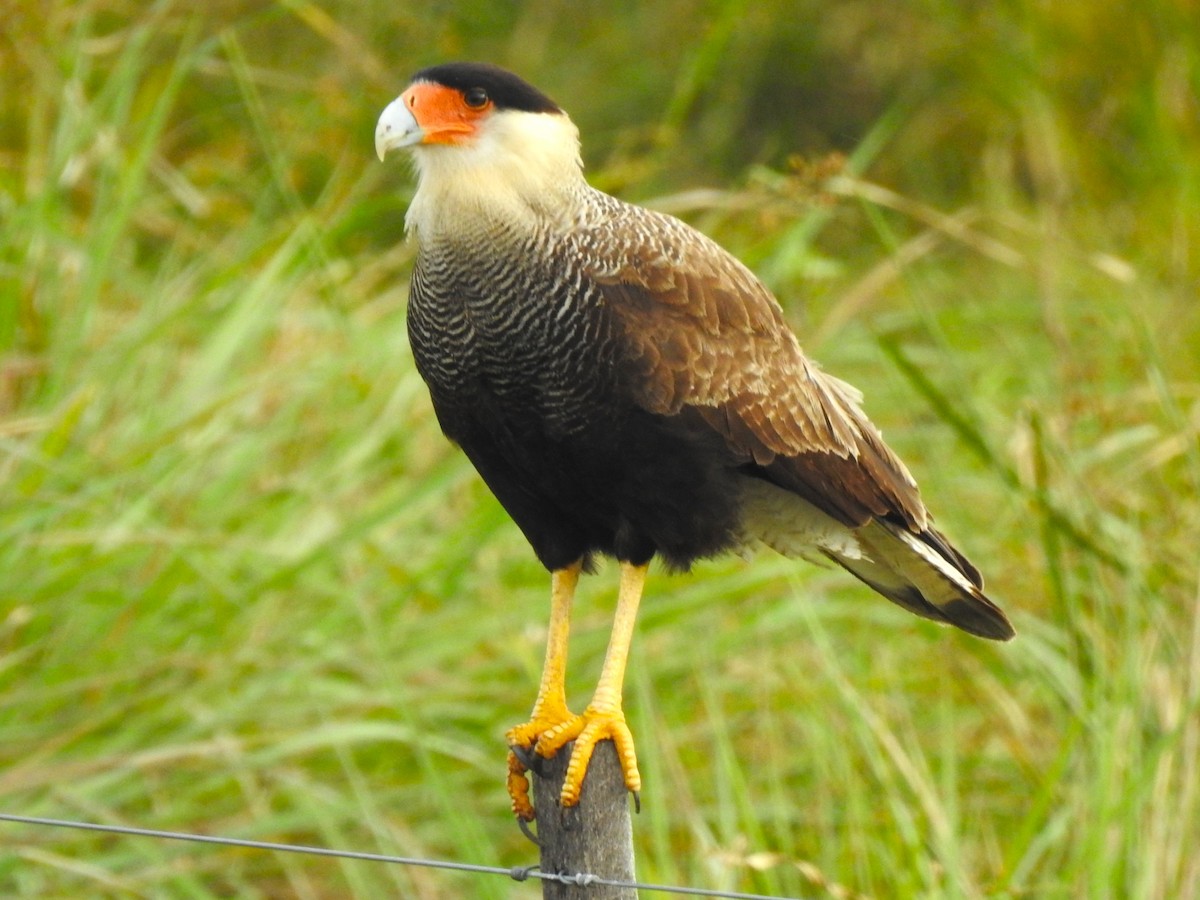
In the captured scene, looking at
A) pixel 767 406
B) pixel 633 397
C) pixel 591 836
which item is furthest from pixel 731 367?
pixel 591 836

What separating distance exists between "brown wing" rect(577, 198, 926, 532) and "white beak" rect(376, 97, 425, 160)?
320mm

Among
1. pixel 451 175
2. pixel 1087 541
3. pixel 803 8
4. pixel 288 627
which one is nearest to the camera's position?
pixel 451 175

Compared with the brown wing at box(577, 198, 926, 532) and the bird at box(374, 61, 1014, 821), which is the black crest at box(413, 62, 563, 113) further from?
the brown wing at box(577, 198, 926, 532)

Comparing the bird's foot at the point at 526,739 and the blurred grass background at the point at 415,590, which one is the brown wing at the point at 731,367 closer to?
the blurred grass background at the point at 415,590

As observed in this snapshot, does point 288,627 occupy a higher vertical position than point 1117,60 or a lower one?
lower

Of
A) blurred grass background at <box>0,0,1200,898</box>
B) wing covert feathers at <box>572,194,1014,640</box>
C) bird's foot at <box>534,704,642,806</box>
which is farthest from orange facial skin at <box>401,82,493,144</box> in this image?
bird's foot at <box>534,704,642,806</box>

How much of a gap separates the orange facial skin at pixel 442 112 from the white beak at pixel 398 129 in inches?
0.4

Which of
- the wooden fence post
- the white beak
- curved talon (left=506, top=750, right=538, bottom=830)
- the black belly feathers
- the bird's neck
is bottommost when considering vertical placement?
the wooden fence post

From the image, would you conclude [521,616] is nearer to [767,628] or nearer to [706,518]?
[767,628]

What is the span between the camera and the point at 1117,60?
7.66 meters

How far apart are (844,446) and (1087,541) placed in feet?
2.80

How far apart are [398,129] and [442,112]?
96mm

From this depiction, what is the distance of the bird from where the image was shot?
9.06ft

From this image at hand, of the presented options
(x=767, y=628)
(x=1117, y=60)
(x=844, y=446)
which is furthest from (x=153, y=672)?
(x=1117, y=60)
